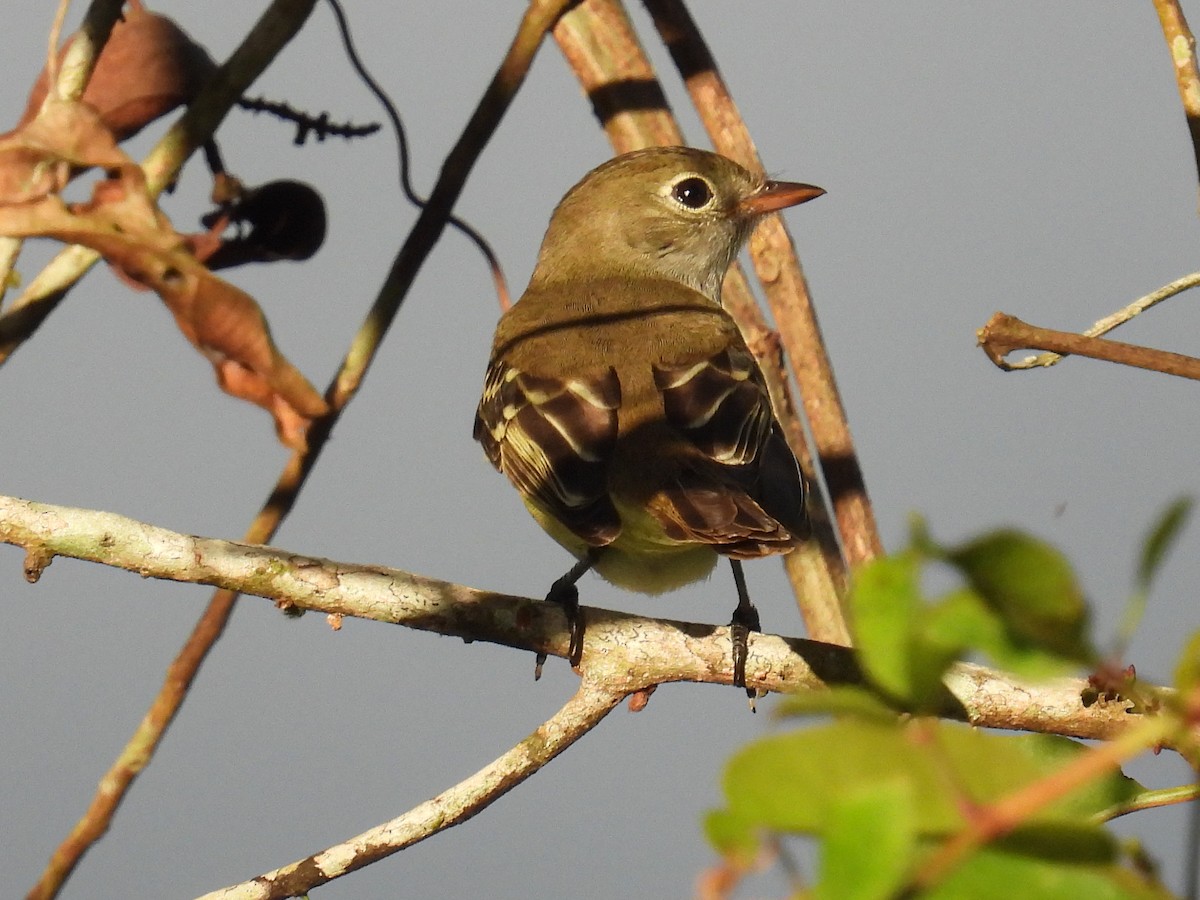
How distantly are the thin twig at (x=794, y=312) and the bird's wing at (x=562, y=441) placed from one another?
0.59m

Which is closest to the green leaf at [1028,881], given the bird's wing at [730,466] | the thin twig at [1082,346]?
the thin twig at [1082,346]

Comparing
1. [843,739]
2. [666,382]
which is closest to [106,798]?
[666,382]

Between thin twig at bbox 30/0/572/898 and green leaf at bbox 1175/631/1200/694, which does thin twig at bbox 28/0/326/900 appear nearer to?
thin twig at bbox 30/0/572/898

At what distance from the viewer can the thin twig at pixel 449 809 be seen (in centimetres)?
209

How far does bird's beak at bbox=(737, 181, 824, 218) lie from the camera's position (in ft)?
14.0

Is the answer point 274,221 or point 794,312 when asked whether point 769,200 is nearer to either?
point 794,312

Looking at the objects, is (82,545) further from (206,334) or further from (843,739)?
(843,739)

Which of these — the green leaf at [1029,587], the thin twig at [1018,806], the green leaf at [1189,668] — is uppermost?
the green leaf at [1029,587]

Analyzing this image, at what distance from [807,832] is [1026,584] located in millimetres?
105

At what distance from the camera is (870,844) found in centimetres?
37

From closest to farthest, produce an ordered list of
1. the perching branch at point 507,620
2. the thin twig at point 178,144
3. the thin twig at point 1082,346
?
the thin twig at point 1082,346 → the perching branch at point 507,620 → the thin twig at point 178,144

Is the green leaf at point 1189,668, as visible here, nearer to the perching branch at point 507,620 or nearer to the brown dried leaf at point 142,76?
the perching branch at point 507,620

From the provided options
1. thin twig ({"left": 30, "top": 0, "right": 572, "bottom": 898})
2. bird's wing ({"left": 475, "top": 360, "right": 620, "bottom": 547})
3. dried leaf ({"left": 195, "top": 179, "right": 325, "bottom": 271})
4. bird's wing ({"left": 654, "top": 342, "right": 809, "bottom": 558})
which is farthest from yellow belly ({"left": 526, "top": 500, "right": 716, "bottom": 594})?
dried leaf ({"left": 195, "top": 179, "right": 325, "bottom": 271})

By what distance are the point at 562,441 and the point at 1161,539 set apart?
98.0 inches
